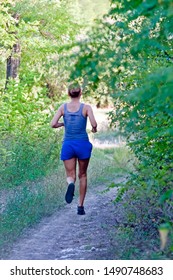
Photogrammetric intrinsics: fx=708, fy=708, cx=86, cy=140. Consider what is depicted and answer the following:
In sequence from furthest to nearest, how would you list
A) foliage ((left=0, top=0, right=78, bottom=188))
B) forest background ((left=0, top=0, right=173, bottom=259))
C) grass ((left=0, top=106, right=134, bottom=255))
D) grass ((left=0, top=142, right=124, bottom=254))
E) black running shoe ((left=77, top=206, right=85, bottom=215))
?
1. foliage ((left=0, top=0, right=78, bottom=188))
2. black running shoe ((left=77, top=206, right=85, bottom=215))
3. grass ((left=0, top=106, right=134, bottom=255))
4. grass ((left=0, top=142, right=124, bottom=254))
5. forest background ((left=0, top=0, right=173, bottom=259))

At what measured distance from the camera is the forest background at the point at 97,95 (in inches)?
241

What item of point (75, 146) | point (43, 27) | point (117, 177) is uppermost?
point (43, 27)

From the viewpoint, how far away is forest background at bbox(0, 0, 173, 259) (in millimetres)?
6125

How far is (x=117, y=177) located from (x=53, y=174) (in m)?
2.08

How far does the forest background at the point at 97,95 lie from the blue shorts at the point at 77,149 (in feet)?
2.08

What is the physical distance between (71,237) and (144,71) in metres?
2.41

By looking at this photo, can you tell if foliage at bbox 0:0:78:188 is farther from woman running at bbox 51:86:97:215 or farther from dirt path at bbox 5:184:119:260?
dirt path at bbox 5:184:119:260

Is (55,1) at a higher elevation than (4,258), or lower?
higher

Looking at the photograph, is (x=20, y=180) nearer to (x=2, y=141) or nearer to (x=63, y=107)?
(x=2, y=141)

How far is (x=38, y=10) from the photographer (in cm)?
1828

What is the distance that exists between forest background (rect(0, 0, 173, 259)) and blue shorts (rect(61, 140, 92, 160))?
635mm

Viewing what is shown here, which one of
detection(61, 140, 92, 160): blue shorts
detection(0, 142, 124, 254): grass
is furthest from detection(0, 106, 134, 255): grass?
detection(61, 140, 92, 160): blue shorts

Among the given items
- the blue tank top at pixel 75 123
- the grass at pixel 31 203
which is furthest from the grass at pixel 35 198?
the blue tank top at pixel 75 123
